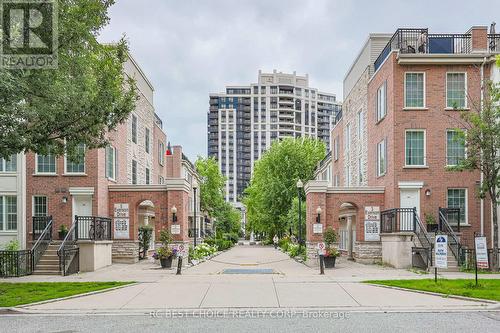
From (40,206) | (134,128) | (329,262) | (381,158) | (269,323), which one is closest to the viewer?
(269,323)

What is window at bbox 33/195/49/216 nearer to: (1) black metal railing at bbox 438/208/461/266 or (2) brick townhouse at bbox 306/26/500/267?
(2) brick townhouse at bbox 306/26/500/267

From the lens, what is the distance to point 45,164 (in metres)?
26.6

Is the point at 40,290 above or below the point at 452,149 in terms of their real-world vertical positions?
below

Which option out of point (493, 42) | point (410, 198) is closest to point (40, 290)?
point (410, 198)

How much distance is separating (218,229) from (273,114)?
102210mm

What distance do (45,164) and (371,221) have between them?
16.8m

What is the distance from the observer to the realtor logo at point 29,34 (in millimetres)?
14906

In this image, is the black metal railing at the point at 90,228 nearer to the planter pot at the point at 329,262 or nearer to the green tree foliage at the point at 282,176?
the planter pot at the point at 329,262

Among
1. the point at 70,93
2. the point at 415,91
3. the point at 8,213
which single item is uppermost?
the point at 415,91

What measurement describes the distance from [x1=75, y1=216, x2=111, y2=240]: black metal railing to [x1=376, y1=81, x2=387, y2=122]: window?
50.1 feet

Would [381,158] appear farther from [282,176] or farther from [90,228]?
[282,176]

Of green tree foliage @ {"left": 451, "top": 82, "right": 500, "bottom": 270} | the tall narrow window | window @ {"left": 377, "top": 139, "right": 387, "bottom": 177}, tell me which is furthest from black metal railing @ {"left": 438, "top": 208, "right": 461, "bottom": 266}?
the tall narrow window

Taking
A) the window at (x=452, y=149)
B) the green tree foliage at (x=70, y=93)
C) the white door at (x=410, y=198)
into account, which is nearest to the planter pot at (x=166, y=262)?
the green tree foliage at (x=70, y=93)

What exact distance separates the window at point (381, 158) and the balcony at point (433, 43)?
4926 millimetres
